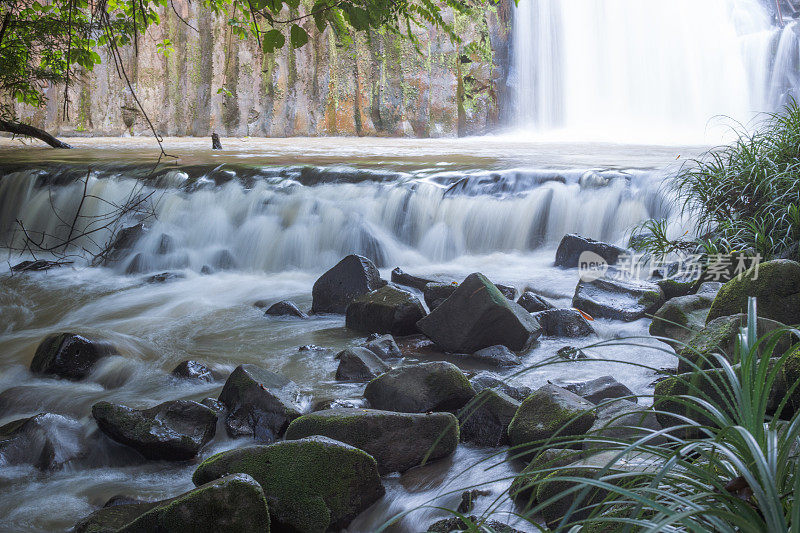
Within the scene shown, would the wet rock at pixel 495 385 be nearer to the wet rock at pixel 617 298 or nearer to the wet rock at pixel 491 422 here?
the wet rock at pixel 491 422

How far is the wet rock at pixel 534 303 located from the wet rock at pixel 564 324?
316 millimetres

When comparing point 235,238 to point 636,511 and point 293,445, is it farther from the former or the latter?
point 636,511

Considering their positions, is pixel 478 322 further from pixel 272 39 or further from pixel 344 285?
pixel 272 39

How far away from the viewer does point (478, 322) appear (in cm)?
401

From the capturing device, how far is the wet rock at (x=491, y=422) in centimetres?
278

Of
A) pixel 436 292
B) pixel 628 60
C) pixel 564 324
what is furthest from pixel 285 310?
pixel 628 60

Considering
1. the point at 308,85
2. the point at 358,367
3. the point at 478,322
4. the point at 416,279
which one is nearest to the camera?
the point at 358,367

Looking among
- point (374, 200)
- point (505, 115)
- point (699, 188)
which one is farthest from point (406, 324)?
point (505, 115)

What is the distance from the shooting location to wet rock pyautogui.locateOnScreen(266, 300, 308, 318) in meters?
5.16

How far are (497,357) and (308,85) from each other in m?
16.7

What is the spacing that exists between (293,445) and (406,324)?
2.17 m

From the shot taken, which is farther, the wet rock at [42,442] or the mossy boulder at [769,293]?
the mossy boulder at [769,293]

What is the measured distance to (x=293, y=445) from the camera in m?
2.35

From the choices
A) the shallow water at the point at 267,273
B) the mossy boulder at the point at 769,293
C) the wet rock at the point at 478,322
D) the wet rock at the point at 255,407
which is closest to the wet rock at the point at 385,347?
the shallow water at the point at 267,273
